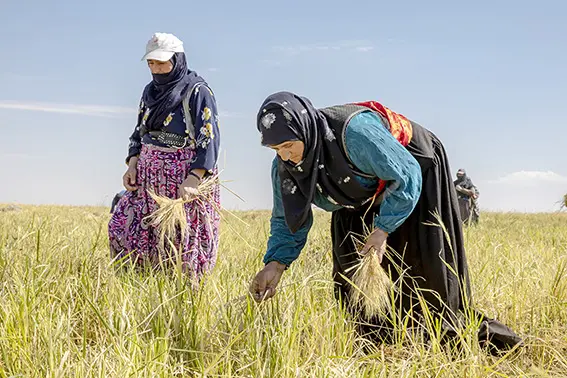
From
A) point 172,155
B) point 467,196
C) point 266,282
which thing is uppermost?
point 172,155

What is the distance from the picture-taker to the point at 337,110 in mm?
2680

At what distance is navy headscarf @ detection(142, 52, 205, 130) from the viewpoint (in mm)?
3891

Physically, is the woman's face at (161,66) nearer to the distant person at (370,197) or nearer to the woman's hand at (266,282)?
the distant person at (370,197)

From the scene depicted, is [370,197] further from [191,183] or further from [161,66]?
[161,66]

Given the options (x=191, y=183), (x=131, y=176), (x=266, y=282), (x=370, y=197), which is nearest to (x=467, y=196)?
(x=131, y=176)

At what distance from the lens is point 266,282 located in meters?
2.79

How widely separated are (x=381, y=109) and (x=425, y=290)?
2.45ft

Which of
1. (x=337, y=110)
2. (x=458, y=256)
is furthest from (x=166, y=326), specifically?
(x=458, y=256)

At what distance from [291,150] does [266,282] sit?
0.53 meters

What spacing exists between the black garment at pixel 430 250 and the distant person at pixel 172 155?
1.05 m

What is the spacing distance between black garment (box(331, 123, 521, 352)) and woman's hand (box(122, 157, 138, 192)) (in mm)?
1454

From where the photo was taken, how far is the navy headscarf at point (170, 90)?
3891 mm

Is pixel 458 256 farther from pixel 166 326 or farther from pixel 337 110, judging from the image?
pixel 166 326

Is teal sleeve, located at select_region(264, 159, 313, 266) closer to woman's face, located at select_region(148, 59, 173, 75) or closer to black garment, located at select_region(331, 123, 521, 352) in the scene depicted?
black garment, located at select_region(331, 123, 521, 352)
